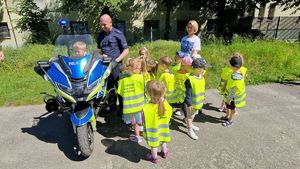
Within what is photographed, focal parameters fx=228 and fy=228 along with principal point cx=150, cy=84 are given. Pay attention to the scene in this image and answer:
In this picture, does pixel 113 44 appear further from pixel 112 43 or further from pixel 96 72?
pixel 96 72

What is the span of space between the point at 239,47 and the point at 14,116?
715cm

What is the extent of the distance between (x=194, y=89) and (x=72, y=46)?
6.38 feet

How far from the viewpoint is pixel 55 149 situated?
3418 mm

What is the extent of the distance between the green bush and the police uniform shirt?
7.16 feet

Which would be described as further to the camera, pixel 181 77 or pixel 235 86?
pixel 181 77

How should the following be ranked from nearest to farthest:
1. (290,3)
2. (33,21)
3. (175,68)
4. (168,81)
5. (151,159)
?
(151,159)
(168,81)
(175,68)
(290,3)
(33,21)

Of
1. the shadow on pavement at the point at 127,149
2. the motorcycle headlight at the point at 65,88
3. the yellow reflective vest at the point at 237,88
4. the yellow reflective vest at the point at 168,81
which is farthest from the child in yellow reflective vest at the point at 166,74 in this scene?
the motorcycle headlight at the point at 65,88

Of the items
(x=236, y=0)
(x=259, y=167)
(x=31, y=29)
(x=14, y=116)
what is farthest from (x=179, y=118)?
(x=31, y=29)

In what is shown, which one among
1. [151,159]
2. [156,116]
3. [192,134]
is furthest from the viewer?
[192,134]

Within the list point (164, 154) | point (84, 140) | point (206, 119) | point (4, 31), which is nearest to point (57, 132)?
point (84, 140)

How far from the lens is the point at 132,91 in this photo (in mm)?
3275

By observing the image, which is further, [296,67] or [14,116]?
[296,67]

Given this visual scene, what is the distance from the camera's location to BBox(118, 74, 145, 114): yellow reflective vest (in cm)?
326

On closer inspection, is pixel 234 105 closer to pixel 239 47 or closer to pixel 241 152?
pixel 241 152
